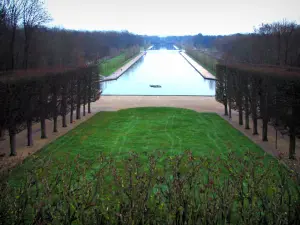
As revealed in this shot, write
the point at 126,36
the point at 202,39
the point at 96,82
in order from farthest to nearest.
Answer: the point at 202,39
the point at 126,36
the point at 96,82

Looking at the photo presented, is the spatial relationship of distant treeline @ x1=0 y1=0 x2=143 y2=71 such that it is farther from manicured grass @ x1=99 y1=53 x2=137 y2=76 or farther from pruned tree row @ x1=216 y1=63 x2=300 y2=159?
pruned tree row @ x1=216 y1=63 x2=300 y2=159

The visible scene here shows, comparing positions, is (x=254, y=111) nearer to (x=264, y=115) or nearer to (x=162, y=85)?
(x=264, y=115)

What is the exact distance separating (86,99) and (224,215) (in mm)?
23095

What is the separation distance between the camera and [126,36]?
449 feet

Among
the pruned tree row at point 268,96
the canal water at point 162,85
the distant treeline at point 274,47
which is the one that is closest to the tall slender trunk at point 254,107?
the pruned tree row at point 268,96

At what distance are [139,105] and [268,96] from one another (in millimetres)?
13178

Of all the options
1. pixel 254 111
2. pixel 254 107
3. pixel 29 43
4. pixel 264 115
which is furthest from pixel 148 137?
pixel 29 43

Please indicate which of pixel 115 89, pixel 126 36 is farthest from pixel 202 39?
pixel 115 89

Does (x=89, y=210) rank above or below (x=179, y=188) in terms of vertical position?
below

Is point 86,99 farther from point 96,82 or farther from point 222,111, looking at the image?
point 222,111

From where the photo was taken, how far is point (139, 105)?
29.8 metres

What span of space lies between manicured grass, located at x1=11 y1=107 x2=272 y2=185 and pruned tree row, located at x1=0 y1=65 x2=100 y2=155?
1.52 m

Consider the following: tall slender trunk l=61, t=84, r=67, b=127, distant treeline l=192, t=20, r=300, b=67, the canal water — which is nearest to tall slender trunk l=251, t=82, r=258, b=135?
tall slender trunk l=61, t=84, r=67, b=127

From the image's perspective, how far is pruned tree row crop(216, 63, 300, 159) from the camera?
15781 millimetres
